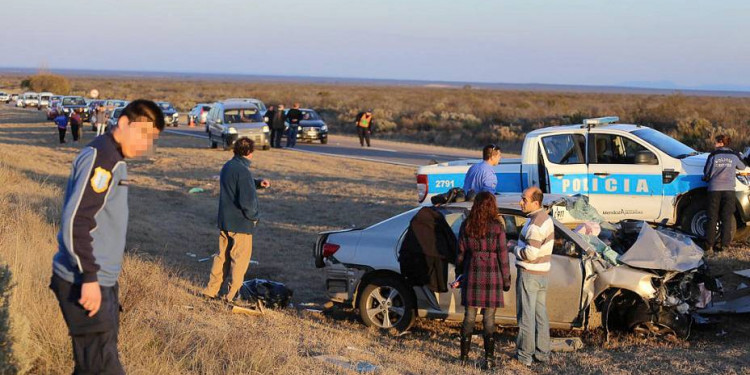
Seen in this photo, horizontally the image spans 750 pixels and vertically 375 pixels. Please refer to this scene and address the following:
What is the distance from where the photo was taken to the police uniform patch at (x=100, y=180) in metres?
4.25

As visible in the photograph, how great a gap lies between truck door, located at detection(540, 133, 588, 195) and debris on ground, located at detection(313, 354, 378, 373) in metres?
6.02

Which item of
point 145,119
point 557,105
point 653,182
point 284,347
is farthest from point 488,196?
point 557,105

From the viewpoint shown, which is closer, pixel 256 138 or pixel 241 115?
pixel 256 138

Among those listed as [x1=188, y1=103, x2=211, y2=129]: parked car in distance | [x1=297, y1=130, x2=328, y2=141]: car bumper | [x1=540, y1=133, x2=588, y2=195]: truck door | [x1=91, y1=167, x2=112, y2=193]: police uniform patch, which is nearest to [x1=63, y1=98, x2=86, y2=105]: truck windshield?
[x1=188, y1=103, x2=211, y2=129]: parked car in distance

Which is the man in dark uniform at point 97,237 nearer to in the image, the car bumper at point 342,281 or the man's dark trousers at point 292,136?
the car bumper at point 342,281

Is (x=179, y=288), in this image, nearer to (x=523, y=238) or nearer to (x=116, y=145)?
(x=523, y=238)

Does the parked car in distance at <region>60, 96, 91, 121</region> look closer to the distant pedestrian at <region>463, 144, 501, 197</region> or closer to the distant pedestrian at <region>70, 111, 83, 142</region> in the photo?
the distant pedestrian at <region>70, 111, 83, 142</region>

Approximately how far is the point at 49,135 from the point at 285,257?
1156 inches

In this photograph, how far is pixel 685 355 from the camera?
7.52 m

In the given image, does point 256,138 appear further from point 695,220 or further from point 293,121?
point 695,220

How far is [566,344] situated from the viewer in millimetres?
7957

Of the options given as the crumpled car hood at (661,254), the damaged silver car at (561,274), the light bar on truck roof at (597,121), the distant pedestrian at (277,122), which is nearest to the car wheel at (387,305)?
the damaged silver car at (561,274)

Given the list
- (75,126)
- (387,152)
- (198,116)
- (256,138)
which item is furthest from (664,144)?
(198,116)

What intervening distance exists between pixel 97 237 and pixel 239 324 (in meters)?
3.91
